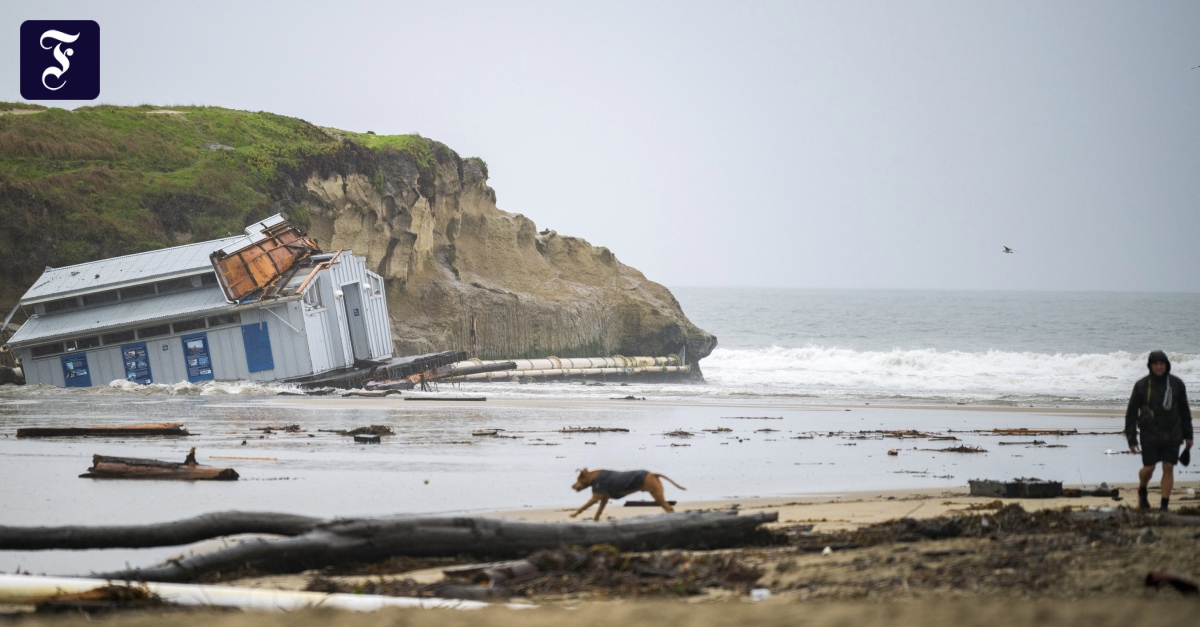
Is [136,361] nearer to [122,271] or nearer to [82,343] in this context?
[82,343]

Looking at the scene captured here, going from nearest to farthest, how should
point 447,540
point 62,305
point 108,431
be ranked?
point 447,540, point 108,431, point 62,305

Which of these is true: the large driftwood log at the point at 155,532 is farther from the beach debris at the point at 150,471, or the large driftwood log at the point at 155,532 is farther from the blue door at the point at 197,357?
the blue door at the point at 197,357

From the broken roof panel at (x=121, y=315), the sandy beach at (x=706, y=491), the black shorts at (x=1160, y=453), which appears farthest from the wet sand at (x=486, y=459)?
the broken roof panel at (x=121, y=315)

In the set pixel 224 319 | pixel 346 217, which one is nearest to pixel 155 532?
pixel 224 319

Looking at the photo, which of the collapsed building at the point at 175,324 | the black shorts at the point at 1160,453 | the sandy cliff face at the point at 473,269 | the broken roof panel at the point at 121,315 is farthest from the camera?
the sandy cliff face at the point at 473,269

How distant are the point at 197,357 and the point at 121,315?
284cm

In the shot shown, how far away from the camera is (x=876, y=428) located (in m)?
21.1

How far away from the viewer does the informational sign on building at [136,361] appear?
102 ft

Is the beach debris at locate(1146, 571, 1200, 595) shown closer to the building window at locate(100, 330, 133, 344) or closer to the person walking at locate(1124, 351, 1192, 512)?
the person walking at locate(1124, 351, 1192, 512)

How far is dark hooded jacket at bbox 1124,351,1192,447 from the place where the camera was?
9.30 metres

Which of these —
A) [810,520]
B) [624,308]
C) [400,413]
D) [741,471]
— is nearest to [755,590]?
[810,520]

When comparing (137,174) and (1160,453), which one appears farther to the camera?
(137,174)

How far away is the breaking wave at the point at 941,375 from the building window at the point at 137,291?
21.3m

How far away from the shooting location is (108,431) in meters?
16.4
